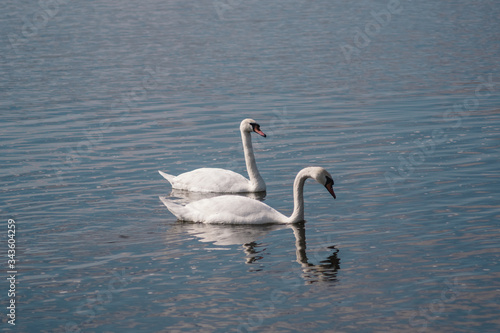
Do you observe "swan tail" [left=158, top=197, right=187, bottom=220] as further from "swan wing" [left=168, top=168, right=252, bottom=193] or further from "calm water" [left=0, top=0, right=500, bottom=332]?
"swan wing" [left=168, top=168, right=252, bottom=193]

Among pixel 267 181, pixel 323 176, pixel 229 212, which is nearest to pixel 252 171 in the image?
pixel 267 181

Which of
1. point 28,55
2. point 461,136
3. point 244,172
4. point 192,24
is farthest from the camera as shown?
point 192,24

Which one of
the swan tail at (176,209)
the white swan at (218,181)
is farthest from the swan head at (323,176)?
the white swan at (218,181)

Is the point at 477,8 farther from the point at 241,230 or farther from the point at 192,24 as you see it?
the point at 241,230

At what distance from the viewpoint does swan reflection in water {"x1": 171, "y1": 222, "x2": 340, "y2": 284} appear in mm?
13273

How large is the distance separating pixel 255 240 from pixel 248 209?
96cm

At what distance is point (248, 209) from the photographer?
51.9 ft

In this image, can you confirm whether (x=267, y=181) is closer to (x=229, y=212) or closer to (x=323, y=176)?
(x=229, y=212)

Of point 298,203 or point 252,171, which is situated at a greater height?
point 252,171

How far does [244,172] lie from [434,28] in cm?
2826

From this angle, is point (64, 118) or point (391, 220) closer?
point (391, 220)

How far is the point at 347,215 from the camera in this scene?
16.1m

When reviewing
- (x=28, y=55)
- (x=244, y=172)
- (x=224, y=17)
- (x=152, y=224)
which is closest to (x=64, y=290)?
(x=152, y=224)

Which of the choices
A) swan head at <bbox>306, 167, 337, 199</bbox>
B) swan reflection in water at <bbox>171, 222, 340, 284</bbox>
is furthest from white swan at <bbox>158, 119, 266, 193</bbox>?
swan head at <bbox>306, 167, 337, 199</bbox>
